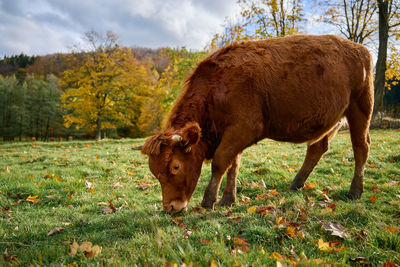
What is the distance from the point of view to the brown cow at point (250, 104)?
127 inches

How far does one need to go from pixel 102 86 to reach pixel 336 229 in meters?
25.2

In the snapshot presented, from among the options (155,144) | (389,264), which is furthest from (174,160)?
(389,264)

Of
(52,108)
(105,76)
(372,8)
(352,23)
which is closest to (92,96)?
(105,76)

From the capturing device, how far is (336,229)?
2.43m

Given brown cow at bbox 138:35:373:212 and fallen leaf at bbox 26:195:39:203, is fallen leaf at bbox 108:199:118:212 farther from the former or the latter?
fallen leaf at bbox 26:195:39:203

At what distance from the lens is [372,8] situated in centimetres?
2102

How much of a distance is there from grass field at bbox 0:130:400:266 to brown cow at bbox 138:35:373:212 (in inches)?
20.4

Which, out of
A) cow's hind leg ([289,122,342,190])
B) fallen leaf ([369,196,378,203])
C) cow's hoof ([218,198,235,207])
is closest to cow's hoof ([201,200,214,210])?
cow's hoof ([218,198,235,207])

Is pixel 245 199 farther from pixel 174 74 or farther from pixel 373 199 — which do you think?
pixel 174 74

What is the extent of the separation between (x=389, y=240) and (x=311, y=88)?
2219 millimetres

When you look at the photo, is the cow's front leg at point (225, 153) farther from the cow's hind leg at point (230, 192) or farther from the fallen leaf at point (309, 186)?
the fallen leaf at point (309, 186)

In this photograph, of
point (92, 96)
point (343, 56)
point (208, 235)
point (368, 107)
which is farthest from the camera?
point (92, 96)

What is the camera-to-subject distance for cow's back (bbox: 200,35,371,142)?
3408 millimetres

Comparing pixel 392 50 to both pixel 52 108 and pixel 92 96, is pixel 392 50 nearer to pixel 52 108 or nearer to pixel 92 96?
pixel 92 96
